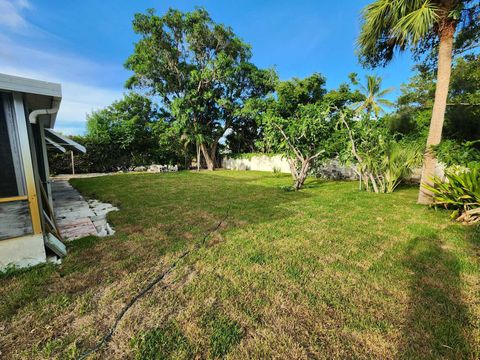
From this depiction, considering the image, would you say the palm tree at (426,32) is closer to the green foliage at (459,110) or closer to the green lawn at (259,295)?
the green foliage at (459,110)

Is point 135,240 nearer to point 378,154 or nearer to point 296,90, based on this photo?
point 378,154

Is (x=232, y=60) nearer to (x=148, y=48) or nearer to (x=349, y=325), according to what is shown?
(x=148, y=48)

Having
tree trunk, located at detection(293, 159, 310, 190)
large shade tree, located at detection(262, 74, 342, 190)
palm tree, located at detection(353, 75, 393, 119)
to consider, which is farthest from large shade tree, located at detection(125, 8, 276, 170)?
tree trunk, located at detection(293, 159, 310, 190)

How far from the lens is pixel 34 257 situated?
2447 millimetres

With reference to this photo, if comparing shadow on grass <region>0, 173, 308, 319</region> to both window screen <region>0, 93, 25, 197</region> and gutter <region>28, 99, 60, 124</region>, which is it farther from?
gutter <region>28, 99, 60, 124</region>

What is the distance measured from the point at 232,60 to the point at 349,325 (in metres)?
18.3

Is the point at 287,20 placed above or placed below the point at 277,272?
above

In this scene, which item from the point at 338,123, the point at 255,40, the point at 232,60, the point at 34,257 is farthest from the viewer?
the point at 255,40

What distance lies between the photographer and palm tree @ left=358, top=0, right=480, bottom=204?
164 inches

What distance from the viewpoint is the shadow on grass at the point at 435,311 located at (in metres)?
1.36

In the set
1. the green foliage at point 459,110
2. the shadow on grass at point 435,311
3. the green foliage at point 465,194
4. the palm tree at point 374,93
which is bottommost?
the shadow on grass at point 435,311

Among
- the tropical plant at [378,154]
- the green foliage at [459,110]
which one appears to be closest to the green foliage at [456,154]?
the tropical plant at [378,154]

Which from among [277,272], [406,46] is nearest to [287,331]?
[277,272]

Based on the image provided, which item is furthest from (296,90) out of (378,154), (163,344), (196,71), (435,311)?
(163,344)
